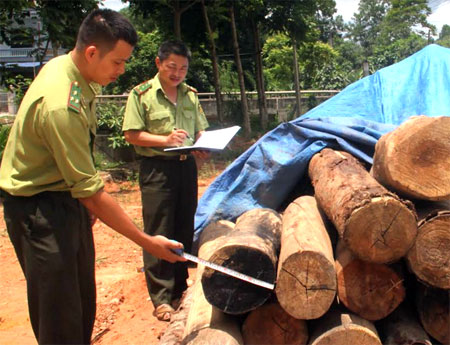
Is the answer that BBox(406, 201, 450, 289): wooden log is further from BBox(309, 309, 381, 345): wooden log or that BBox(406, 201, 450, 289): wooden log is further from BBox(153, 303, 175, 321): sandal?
BBox(153, 303, 175, 321): sandal

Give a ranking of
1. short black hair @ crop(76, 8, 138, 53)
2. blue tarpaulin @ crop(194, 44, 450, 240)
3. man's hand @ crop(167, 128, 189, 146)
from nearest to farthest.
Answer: short black hair @ crop(76, 8, 138, 53), man's hand @ crop(167, 128, 189, 146), blue tarpaulin @ crop(194, 44, 450, 240)

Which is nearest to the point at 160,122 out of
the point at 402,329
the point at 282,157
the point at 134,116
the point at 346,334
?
the point at 134,116

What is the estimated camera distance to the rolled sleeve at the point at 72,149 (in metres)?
1.98

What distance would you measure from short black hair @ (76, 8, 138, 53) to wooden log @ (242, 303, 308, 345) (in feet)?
4.83

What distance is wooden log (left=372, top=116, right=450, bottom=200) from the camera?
2578 mm

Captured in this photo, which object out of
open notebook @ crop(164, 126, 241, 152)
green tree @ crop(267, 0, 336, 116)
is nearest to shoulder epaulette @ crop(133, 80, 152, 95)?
open notebook @ crop(164, 126, 241, 152)

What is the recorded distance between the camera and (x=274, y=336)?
259 cm

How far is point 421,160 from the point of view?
262 cm

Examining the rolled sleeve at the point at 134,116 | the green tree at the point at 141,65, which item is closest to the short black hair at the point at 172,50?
the rolled sleeve at the point at 134,116

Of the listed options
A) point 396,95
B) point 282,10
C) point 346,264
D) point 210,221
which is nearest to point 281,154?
point 210,221

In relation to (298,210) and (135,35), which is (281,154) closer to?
(298,210)

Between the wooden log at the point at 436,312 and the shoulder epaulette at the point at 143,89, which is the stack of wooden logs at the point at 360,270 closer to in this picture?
the wooden log at the point at 436,312

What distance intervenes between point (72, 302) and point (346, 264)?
51.5 inches

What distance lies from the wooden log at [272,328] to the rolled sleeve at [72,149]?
1090mm
